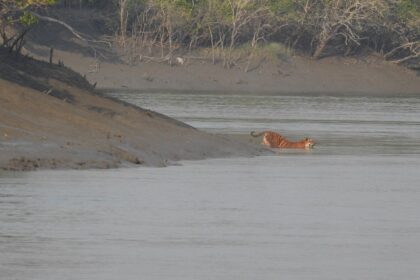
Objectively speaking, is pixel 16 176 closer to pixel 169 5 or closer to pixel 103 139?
pixel 103 139

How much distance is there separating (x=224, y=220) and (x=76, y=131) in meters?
6.02

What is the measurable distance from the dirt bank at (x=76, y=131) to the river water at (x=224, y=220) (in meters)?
0.50

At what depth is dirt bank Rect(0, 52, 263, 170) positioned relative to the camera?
16969 mm

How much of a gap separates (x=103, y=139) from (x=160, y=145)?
1232mm

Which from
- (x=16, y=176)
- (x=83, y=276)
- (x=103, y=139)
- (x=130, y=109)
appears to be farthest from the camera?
(x=130, y=109)

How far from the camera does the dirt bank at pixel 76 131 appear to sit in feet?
55.7

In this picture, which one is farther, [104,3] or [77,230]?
[104,3]

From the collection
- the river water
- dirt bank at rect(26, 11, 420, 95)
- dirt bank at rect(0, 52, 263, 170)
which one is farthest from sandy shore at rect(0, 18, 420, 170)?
dirt bank at rect(26, 11, 420, 95)

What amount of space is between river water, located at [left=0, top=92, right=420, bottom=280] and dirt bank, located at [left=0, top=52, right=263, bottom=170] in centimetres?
50

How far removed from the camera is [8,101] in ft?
61.5

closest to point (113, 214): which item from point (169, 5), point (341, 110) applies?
point (341, 110)

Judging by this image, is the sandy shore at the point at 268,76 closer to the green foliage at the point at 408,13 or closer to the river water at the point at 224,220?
the green foliage at the point at 408,13

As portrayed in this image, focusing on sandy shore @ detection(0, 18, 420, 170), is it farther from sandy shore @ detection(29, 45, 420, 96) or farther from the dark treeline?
the dark treeline

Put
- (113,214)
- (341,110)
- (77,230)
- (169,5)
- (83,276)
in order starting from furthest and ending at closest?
1. (169,5)
2. (341,110)
3. (113,214)
4. (77,230)
5. (83,276)
